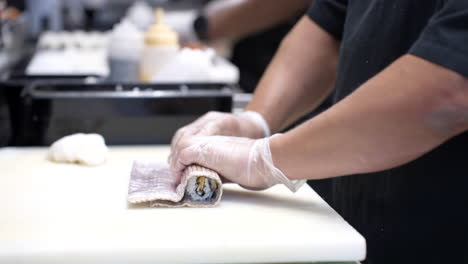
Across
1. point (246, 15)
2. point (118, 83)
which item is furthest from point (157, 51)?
point (246, 15)

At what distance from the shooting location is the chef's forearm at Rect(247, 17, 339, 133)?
154 cm

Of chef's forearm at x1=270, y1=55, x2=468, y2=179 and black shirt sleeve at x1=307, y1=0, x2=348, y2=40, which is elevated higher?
black shirt sleeve at x1=307, y1=0, x2=348, y2=40

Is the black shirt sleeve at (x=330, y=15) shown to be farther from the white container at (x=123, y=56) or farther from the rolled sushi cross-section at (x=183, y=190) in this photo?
the white container at (x=123, y=56)

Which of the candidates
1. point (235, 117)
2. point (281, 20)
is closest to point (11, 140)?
point (235, 117)

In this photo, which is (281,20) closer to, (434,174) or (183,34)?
(183,34)

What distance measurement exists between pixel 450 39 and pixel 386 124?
0.51 feet

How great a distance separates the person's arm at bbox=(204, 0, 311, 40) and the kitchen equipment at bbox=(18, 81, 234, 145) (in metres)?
1.28

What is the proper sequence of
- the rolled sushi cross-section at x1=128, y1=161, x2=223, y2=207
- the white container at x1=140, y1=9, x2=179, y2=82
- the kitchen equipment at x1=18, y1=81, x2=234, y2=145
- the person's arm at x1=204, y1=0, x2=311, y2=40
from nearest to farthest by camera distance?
1. the rolled sushi cross-section at x1=128, y1=161, x2=223, y2=207
2. the kitchen equipment at x1=18, y1=81, x2=234, y2=145
3. the white container at x1=140, y1=9, x2=179, y2=82
4. the person's arm at x1=204, y1=0, x2=311, y2=40

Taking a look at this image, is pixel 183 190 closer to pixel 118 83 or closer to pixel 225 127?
pixel 225 127

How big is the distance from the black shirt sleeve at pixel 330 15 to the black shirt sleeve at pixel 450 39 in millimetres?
588

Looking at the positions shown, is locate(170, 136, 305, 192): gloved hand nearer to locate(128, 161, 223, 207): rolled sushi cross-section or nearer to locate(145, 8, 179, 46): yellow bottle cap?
locate(128, 161, 223, 207): rolled sushi cross-section

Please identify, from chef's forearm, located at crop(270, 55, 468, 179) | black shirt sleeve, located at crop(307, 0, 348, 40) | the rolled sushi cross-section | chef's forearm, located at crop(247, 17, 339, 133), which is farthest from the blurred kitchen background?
chef's forearm, located at crop(270, 55, 468, 179)

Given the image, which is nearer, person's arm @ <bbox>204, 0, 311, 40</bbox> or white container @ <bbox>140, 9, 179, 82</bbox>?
white container @ <bbox>140, 9, 179, 82</bbox>

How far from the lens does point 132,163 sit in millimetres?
1359
